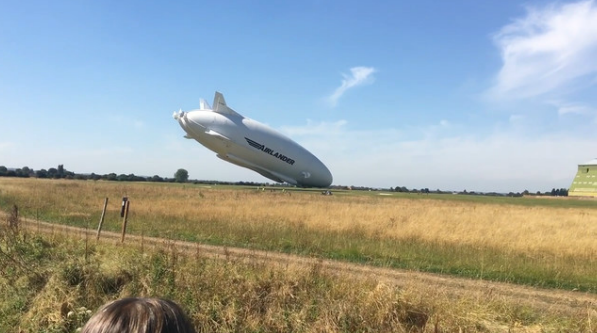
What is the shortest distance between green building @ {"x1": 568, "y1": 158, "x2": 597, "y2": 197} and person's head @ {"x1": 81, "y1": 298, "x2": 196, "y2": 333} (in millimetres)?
173351

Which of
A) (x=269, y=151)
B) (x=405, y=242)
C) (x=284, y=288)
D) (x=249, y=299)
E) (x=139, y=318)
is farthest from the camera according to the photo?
(x=269, y=151)

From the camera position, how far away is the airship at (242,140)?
2484 inches

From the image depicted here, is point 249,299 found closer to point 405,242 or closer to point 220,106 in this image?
point 405,242

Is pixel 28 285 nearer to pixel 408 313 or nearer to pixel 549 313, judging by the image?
pixel 408 313

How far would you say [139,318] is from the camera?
1.86 m

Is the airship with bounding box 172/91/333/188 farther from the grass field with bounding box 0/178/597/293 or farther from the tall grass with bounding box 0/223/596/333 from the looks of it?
the tall grass with bounding box 0/223/596/333

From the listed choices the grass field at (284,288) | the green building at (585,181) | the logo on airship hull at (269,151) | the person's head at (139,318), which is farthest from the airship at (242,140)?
the green building at (585,181)

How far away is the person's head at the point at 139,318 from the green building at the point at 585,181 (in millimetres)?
173351

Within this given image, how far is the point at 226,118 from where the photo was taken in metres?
63.6

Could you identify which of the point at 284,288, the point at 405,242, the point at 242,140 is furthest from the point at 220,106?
the point at 284,288

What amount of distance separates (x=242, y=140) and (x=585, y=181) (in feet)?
459

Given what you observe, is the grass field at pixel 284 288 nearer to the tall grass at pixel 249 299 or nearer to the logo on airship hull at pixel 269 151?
the tall grass at pixel 249 299

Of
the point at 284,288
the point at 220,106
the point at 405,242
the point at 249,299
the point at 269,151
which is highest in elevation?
the point at 220,106

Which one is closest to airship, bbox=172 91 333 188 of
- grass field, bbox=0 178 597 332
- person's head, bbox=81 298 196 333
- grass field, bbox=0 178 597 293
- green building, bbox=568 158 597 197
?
grass field, bbox=0 178 597 293
